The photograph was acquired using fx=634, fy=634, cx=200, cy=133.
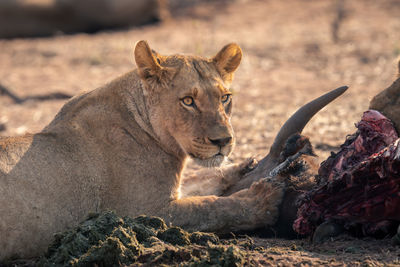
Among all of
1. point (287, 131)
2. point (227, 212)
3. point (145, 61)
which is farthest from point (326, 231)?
point (145, 61)

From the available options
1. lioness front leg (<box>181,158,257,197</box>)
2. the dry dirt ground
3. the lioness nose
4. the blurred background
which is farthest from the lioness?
the blurred background

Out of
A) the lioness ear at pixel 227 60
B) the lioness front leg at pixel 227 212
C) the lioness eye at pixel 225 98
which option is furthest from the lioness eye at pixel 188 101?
the lioness front leg at pixel 227 212

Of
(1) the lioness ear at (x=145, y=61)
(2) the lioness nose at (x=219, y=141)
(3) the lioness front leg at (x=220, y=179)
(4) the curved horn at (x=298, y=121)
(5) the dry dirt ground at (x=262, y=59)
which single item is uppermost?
(5) the dry dirt ground at (x=262, y=59)

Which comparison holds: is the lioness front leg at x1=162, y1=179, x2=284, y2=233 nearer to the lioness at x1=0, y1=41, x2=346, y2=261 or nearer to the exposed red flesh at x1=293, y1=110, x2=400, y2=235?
the lioness at x1=0, y1=41, x2=346, y2=261

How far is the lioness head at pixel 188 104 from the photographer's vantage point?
13.8 feet

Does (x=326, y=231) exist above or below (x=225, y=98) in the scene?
below

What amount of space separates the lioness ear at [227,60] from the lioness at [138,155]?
0.05 ft

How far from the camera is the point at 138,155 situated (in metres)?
4.42

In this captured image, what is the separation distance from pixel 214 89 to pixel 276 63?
775 cm

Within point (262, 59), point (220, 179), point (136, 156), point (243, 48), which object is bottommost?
point (220, 179)

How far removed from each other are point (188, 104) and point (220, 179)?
1071 millimetres

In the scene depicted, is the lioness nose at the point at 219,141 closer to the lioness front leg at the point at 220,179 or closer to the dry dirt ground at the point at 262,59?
the dry dirt ground at the point at 262,59

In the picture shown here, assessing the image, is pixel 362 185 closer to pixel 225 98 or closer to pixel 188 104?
pixel 225 98

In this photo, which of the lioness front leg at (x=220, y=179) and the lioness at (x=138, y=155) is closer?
the lioness at (x=138, y=155)
